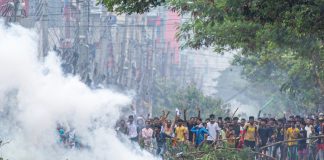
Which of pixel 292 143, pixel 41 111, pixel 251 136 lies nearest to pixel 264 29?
pixel 251 136

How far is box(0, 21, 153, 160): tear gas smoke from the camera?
64.5ft

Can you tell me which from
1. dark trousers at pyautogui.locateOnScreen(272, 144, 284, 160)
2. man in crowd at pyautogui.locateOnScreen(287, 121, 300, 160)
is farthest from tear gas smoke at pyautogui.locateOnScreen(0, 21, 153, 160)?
man in crowd at pyautogui.locateOnScreen(287, 121, 300, 160)

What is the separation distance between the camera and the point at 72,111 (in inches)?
794

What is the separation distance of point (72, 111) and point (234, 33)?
4.54 metres

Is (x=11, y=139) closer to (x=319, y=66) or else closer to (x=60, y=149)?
(x=60, y=149)

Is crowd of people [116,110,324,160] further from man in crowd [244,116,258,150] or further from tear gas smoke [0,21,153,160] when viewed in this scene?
tear gas smoke [0,21,153,160]

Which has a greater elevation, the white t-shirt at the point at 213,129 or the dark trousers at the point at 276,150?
the white t-shirt at the point at 213,129

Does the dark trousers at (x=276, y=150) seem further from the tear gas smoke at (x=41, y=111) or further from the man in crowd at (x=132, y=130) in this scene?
the man in crowd at (x=132, y=130)

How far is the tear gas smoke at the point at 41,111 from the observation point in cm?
1967

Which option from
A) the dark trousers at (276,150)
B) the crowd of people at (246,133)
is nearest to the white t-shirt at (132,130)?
the crowd of people at (246,133)

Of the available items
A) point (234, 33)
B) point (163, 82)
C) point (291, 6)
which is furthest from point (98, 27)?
point (291, 6)

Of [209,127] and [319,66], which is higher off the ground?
[319,66]

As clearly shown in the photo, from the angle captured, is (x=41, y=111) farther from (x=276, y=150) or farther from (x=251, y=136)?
(x=276, y=150)

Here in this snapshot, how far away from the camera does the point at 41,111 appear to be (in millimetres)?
19719
